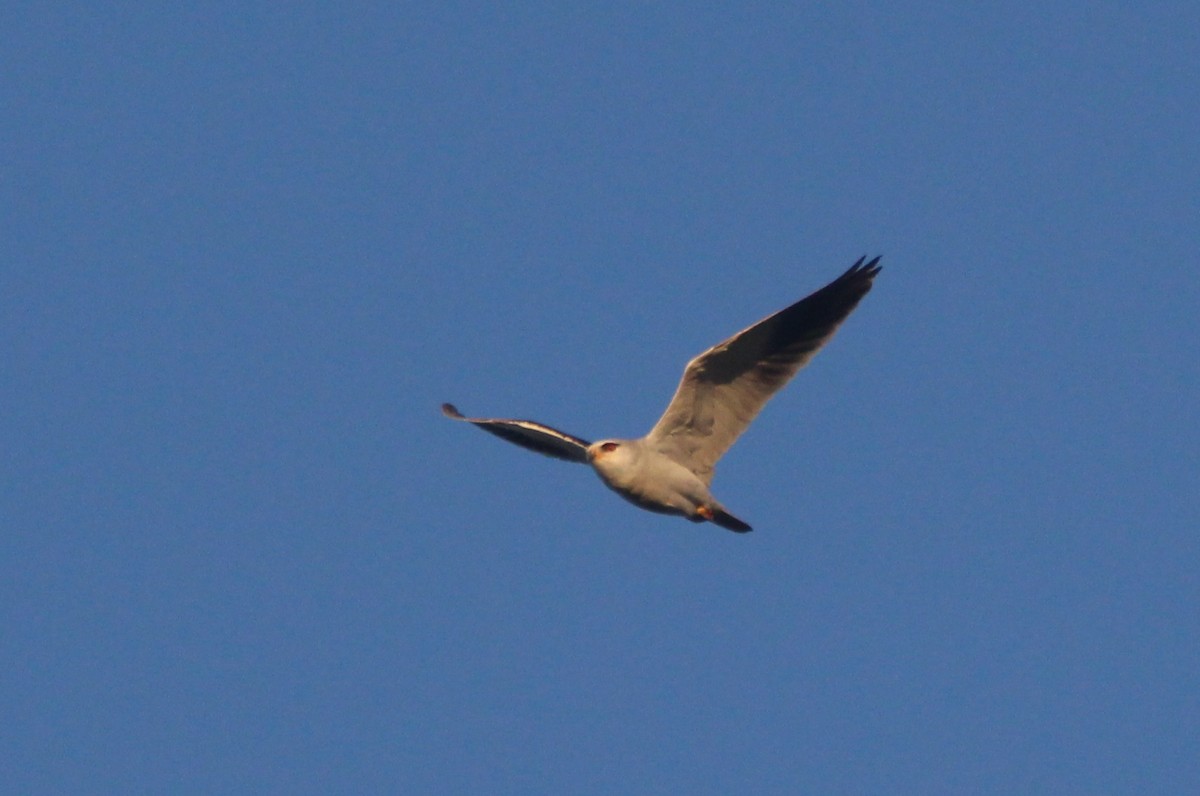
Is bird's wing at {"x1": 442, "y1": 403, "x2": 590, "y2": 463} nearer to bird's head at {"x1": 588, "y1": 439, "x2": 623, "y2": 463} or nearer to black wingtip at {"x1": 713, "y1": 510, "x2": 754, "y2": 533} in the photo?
bird's head at {"x1": 588, "y1": 439, "x2": 623, "y2": 463}

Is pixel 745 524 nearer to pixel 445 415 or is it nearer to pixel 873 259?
pixel 873 259

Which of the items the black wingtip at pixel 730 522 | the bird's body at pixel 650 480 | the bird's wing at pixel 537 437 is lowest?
the black wingtip at pixel 730 522

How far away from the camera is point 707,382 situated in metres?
14.9

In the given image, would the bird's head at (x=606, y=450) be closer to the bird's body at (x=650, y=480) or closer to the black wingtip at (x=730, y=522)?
the bird's body at (x=650, y=480)

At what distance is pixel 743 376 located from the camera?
49.3 ft

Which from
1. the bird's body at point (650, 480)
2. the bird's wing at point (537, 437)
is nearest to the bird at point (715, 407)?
the bird's body at point (650, 480)

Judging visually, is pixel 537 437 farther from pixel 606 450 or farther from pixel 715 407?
pixel 715 407

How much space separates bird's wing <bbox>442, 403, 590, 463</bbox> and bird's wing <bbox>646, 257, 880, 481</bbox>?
2.84 ft

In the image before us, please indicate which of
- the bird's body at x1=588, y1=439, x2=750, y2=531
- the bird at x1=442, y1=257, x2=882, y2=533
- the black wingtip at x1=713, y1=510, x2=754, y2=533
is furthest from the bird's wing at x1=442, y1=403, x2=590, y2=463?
the black wingtip at x1=713, y1=510, x2=754, y2=533

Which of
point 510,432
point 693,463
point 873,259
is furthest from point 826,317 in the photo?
point 510,432

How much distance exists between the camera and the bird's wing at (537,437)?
51.1ft

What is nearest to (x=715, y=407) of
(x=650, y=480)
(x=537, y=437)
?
(x=650, y=480)

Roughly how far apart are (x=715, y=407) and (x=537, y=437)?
A: 1.98 m

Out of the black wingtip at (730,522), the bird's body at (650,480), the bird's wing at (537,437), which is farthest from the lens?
the bird's wing at (537,437)
